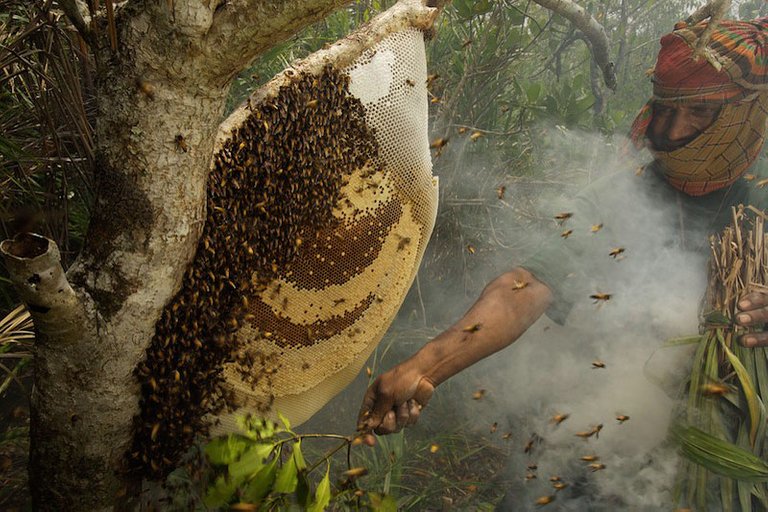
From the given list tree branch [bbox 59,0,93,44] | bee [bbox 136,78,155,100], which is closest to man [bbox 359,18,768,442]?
bee [bbox 136,78,155,100]

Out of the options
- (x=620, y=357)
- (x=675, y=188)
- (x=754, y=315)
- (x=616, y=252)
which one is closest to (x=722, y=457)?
(x=754, y=315)

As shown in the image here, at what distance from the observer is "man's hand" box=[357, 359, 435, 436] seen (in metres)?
2.66

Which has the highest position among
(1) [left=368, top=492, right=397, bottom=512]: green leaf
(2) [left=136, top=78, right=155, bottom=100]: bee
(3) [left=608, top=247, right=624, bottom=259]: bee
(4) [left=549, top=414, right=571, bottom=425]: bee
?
(2) [left=136, top=78, right=155, bottom=100]: bee

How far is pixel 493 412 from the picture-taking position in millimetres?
4797

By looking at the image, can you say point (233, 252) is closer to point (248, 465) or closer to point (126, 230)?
point (126, 230)

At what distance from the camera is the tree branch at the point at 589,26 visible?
195 inches

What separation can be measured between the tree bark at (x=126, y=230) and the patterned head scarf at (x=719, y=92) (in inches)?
92.4

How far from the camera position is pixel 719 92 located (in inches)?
123

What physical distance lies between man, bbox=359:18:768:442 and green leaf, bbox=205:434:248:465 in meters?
0.89

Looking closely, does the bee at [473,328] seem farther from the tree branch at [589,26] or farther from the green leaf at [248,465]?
the tree branch at [589,26]

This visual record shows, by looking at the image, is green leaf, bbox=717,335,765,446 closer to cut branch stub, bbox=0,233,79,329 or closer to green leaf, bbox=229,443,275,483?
green leaf, bbox=229,443,275,483

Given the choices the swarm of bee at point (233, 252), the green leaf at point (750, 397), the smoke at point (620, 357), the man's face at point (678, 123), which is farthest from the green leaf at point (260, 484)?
the man's face at point (678, 123)

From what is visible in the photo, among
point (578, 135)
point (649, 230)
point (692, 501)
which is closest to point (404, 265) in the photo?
point (649, 230)

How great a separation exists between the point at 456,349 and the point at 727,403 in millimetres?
1569
